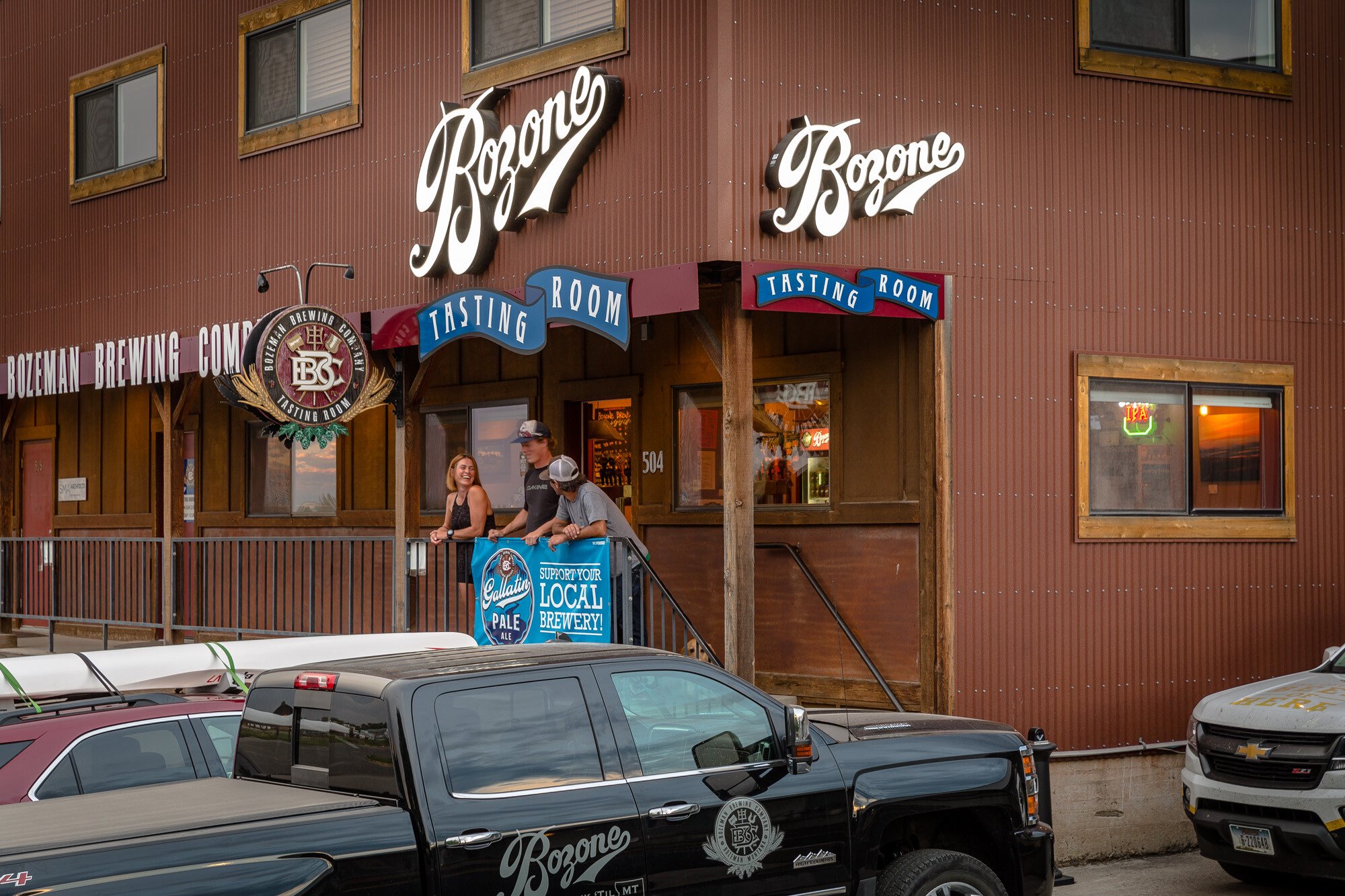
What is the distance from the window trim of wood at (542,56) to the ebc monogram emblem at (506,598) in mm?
3824

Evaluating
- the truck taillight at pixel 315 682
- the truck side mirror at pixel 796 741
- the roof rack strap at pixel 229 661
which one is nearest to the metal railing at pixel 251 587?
the roof rack strap at pixel 229 661

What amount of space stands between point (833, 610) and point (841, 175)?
3.37 m

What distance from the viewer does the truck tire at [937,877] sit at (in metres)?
7.06

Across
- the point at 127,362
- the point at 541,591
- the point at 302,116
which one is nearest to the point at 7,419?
the point at 127,362

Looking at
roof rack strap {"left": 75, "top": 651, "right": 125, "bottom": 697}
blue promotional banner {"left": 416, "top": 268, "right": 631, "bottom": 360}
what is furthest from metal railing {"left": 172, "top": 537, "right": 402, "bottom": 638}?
roof rack strap {"left": 75, "top": 651, "right": 125, "bottom": 697}

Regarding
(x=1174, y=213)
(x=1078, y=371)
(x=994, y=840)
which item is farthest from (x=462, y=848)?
(x=1174, y=213)

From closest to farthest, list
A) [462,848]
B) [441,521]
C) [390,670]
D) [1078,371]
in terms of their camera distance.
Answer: [462,848] → [390,670] → [1078,371] → [441,521]

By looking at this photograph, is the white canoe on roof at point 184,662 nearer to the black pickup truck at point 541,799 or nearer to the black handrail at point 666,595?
the black handrail at point 666,595

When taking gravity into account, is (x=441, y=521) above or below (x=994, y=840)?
above

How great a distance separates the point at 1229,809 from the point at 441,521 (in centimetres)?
842

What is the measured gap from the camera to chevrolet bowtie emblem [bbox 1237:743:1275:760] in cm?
1022

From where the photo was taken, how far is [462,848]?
580cm

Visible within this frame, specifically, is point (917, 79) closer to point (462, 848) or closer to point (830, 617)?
point (830, 617)

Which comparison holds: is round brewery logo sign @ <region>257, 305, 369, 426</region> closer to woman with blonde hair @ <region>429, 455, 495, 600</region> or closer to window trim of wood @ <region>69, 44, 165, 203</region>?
woman with blonde hair @ <region>429, 455, 495, 600</region>
